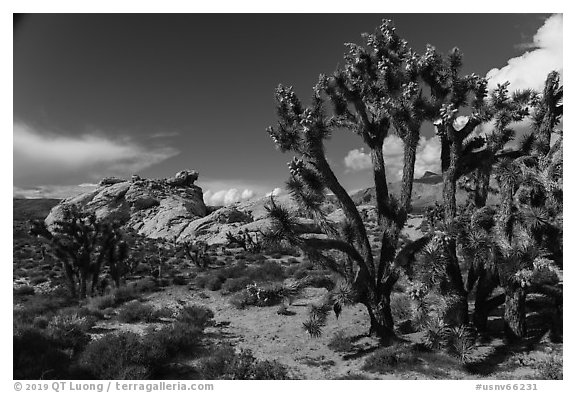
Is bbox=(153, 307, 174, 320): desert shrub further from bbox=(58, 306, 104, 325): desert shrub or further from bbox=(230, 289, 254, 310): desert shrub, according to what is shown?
bbox=(230, 289, 254, 310): desert shrub

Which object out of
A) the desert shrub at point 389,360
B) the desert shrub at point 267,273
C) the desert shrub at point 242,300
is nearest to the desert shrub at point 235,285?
the desert shrub at point 267,273

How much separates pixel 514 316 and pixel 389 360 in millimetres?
3685

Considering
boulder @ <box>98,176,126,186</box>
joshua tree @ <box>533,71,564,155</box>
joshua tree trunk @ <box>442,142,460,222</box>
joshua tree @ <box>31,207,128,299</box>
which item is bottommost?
joshua tree @ <box>31,207,128,299</box>

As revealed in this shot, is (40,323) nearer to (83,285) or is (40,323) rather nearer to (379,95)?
(83,285)

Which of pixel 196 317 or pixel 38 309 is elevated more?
pixel 38 309

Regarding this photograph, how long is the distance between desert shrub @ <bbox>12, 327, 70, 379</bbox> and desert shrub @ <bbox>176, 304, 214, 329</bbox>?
387 cm

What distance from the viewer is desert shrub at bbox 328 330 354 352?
28.8ft

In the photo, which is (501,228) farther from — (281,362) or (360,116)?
(281,362)

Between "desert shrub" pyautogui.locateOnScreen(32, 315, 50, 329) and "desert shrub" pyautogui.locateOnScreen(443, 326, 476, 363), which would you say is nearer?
"desert shrub" pyautogui.locateOnScreen(443, 326, 476, 363)

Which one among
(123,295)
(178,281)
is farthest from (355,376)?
(178,281)

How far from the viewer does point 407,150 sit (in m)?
8.62

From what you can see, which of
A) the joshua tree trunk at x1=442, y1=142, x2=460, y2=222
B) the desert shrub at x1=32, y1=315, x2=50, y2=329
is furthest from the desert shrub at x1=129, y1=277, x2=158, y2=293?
the joshua tree trunk at x1=442, y1=142, x2=460, y2=222

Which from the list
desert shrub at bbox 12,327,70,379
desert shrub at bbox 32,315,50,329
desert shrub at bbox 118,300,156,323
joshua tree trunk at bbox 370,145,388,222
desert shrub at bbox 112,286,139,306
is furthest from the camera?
desert shrub at bbox 112,286,139,306

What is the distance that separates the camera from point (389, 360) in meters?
7.61
